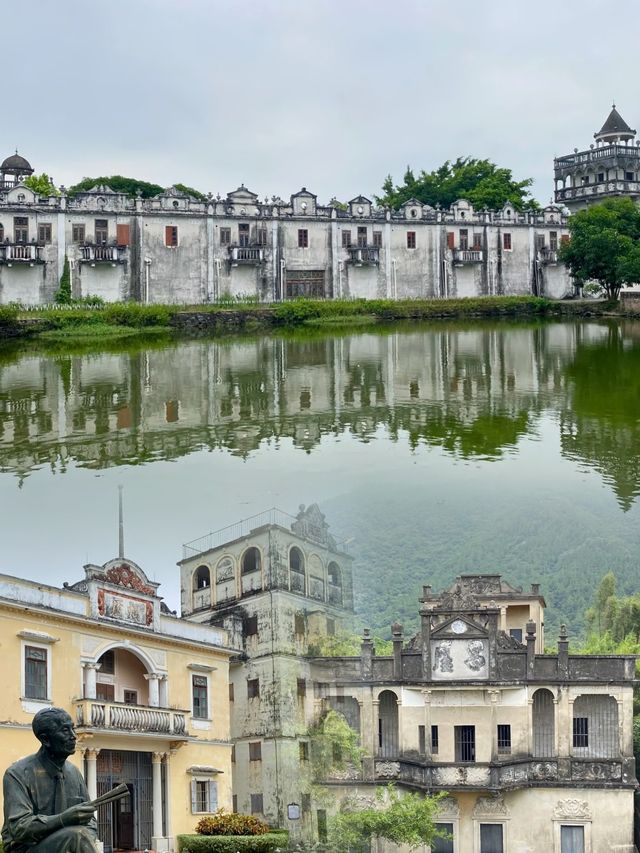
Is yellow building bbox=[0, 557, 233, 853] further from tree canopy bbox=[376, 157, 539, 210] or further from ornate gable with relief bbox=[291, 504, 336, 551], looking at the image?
tree canopy bbox=[376, 157, 539, 210]

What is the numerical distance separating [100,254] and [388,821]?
1204 inches

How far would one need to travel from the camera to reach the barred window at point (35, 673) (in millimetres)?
19438

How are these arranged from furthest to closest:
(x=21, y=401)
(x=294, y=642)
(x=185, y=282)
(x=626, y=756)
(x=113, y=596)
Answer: (x=185, y=282), (x=626, y=756), (x=294, y=642), (x=21, y=401), (x=113, y=596)

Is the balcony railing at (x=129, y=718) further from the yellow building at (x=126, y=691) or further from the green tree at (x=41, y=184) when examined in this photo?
the green tree at (x=41, y=184)

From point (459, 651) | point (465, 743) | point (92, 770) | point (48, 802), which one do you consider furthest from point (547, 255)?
point (48, 802)

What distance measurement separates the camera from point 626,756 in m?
28.1

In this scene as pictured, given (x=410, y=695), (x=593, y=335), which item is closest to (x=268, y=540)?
(x=410, y=695)

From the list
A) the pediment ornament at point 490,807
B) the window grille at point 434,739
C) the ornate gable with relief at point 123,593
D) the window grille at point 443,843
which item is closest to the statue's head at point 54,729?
the ornate gable with relief at point 123,593

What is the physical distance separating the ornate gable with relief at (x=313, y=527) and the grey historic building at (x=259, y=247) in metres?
31.6

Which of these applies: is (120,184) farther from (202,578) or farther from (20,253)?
(202,578)

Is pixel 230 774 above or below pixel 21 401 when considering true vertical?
below

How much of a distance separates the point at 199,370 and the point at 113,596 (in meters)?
8.42

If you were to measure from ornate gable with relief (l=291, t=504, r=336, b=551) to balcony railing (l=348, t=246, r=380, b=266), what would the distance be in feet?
119

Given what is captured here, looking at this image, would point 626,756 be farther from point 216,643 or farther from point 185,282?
point 185,282
